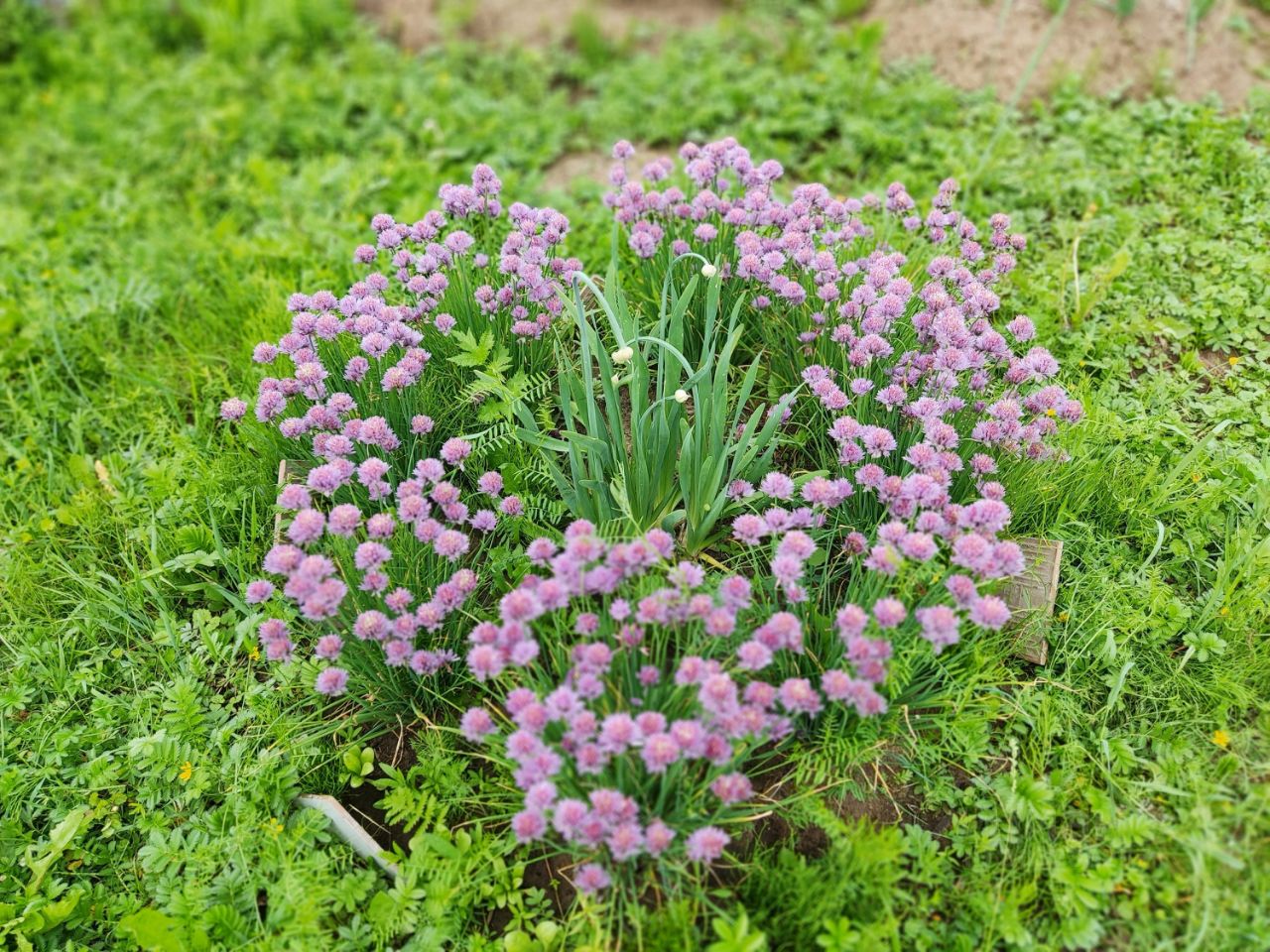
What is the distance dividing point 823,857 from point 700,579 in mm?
726

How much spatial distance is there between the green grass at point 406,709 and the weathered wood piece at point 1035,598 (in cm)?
8

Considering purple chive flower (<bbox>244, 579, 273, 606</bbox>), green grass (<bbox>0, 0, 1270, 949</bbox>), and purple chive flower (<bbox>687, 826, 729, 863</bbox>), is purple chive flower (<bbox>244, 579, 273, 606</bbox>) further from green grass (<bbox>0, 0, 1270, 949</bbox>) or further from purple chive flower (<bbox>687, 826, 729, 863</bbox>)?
purple chive flower (<bbox>687, 826, 729, 863</bbox>)

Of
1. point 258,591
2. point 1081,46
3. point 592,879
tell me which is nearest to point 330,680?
point 258,591

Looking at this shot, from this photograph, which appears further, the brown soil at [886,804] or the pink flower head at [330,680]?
the brown soil at [886,804]

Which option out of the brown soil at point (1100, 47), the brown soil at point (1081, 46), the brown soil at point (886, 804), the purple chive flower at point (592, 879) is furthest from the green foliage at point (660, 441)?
the brown soil at point (1100, 47)

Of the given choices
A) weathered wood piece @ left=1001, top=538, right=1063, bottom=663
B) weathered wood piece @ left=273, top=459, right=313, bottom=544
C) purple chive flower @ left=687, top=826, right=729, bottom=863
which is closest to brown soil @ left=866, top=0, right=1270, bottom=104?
weathered wood piece @ left=1001, top=538, right=1063, bottom=663

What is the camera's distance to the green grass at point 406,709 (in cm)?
222

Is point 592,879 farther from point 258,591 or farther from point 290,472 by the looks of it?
point 290,472

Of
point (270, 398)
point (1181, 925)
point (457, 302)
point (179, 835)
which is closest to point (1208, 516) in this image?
point (1181, 925)

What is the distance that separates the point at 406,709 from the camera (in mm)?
2600

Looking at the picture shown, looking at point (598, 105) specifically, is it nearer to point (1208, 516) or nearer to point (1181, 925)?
point (1208, 516)

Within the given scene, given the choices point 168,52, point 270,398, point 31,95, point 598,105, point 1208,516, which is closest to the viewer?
point 270,398

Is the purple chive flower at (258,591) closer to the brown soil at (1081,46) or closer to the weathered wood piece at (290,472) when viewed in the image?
the weathered wood piece at (290,472)

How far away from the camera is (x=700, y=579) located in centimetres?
218
